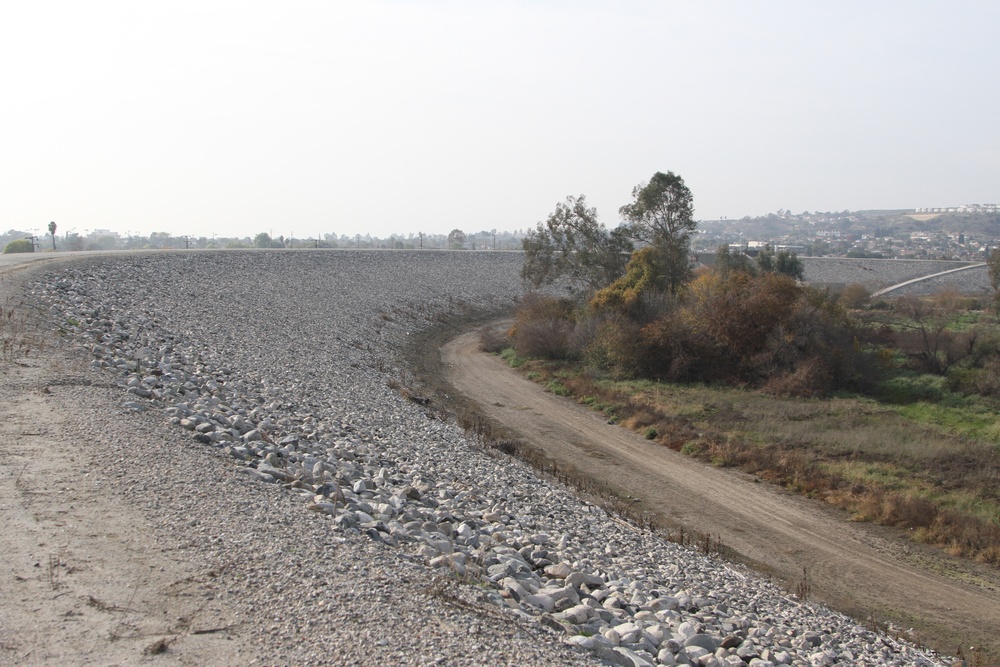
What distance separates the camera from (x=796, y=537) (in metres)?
15.5

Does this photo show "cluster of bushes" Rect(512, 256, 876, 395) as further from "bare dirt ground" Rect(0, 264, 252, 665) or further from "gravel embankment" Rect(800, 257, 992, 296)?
"gravel embankment" Rect(800, 257, 992, 296)

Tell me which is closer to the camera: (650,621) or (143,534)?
(143,534)

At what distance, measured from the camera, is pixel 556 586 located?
9828 millimetres

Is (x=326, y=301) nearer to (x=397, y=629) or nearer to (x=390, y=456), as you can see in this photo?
(x=390, y=456)

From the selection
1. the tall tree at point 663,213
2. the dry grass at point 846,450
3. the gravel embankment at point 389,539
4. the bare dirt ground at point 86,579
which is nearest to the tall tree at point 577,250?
the tall tree at point 663,213

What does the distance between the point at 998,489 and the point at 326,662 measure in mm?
16230

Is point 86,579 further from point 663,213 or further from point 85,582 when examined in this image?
Result: point 663,213

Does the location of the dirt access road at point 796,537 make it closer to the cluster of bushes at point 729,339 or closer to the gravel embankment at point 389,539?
the gravel embankment at point 389,539

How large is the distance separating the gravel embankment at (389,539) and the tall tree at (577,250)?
22288mm

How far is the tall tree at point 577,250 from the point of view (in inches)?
1732

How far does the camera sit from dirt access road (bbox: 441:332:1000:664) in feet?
40.8

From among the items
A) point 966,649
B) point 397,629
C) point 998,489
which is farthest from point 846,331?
point 397,629

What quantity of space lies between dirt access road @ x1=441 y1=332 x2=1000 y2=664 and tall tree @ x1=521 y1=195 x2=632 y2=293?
1988cm

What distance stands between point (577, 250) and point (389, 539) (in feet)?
119
